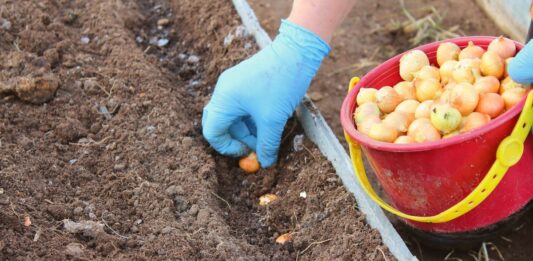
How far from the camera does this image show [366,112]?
2086 mm

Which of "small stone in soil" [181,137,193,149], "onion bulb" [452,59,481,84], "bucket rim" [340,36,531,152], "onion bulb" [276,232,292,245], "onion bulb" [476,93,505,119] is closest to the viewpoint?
"bucket rim" [340,36,531,152]

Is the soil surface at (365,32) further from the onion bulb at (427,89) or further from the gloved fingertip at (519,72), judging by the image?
the gloved fingertip at (519,72)

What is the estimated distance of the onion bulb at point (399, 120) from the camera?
2.02 metres

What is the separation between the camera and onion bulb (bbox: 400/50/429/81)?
2189 millimetres

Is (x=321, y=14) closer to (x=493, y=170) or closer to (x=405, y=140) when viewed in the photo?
(x=405, y=140)

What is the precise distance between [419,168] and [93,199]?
42.8 inches

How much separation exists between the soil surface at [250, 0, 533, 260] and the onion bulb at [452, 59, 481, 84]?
3.29 feet

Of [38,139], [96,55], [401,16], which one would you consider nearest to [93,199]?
[38,139]

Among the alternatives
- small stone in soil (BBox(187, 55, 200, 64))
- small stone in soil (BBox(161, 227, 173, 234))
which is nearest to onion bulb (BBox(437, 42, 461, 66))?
small stone in soil (BBox(161, 227, 173, 234))

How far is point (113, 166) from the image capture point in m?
2.52

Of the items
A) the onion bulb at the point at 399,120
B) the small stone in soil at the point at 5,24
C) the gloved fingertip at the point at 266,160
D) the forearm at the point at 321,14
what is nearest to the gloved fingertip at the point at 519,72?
the onion bulb at the point at 399,120

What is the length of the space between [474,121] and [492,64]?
23 centimetres

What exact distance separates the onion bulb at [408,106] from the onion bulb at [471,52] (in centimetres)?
21

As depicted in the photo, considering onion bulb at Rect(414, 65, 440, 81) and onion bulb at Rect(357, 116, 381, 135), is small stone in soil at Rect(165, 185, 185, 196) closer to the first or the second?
onion bulb at Rect(357, 116, 381, 135)
